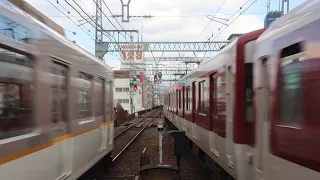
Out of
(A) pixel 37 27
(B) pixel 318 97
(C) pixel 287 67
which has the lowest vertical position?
(B) pixel 318 97

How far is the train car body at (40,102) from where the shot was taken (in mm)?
3457

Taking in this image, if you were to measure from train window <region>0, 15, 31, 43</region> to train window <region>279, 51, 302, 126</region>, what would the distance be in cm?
257

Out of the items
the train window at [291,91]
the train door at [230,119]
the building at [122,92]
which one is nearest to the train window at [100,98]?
the train door at [230,119]

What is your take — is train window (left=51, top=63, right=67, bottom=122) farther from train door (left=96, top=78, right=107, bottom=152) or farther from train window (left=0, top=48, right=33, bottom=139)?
train door (left=96, top=78, right=107, bottom=152)

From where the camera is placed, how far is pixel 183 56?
4791 centimetres

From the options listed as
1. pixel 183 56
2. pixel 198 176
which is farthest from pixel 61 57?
pixel 183 56

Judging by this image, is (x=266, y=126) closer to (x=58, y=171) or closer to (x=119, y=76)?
(x=58, y=171)

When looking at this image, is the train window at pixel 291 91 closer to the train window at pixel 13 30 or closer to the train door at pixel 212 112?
the train window at pixel 13 30

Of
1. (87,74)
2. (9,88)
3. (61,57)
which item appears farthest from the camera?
(87,74)

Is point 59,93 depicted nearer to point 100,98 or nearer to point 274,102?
point 274,102

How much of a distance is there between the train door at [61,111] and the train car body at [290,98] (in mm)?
2524

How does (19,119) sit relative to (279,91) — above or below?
below

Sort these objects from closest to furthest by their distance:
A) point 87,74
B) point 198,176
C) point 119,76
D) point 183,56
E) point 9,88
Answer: point 9,88
point 87,74
point 198,176
point 183,56
point 119,76

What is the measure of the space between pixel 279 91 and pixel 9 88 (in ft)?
8.48
